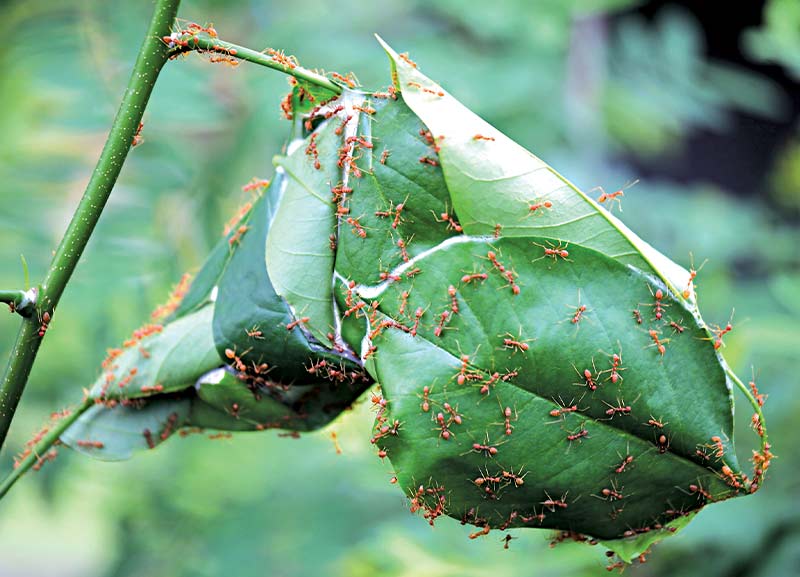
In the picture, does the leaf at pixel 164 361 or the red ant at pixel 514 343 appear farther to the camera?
the leaf at pixel 164 361

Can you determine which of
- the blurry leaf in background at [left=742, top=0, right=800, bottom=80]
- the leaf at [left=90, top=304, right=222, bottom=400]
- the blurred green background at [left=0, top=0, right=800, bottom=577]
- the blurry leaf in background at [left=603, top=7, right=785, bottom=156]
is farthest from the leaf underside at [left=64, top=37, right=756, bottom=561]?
the blurry leaf in background at [left=603, top=7, right=785, bottom=156]

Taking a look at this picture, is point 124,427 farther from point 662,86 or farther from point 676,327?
point 662,86

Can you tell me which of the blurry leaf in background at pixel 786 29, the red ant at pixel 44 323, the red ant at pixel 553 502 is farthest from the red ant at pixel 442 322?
the blurry leaf in background at pixel 786 29

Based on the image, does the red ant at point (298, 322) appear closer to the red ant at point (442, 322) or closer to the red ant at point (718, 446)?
the red ant at point (442, 322)

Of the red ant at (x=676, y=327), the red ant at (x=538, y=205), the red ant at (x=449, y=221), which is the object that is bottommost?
the red ant at (x=676, y=327)

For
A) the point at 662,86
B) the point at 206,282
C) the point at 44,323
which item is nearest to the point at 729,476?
the point at 206,282

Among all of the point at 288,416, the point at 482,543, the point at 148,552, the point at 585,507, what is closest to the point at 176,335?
the point at 288,416

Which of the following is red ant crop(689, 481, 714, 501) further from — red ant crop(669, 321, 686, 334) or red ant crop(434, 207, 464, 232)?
red ant crop(434, 207, 464, 232)
